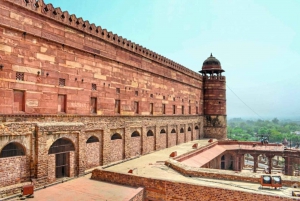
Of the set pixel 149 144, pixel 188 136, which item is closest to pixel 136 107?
pixel 149 144

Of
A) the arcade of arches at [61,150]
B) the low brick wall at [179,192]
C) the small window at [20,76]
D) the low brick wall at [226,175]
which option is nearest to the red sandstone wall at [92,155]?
the arcade of arches at [61,150]

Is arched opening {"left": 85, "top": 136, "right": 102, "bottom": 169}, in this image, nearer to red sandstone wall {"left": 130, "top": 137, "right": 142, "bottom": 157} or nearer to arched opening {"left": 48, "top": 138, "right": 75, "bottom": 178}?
arched opening {"left": 48, "top": 138, "right": 75, "bottom": 178}

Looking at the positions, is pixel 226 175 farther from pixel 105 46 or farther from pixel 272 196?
pixel 105 46

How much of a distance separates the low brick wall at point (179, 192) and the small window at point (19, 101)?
17.9 ft

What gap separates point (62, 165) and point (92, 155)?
2341mm

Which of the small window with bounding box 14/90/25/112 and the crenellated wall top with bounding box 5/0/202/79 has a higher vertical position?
the crenellated wall top with bounding box 5/0/202/79

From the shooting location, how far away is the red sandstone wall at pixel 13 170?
1029 cm

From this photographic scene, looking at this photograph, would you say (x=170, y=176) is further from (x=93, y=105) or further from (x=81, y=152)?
(x=93, y=105)

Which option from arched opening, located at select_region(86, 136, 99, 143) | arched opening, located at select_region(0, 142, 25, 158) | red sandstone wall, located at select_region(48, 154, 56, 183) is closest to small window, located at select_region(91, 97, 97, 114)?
arched opening, located at select_region(86, 136, 99, 143)

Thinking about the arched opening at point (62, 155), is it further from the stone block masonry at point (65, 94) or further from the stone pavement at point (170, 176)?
the stone pavement at point (170, 176)

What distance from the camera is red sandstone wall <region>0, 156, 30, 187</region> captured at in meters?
10.3

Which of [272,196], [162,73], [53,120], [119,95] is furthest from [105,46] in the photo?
[272,196]

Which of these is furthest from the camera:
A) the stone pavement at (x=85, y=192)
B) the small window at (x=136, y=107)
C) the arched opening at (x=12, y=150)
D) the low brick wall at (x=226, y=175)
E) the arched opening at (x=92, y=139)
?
the small window at (x=136, y=107)

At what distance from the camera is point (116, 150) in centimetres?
1716
